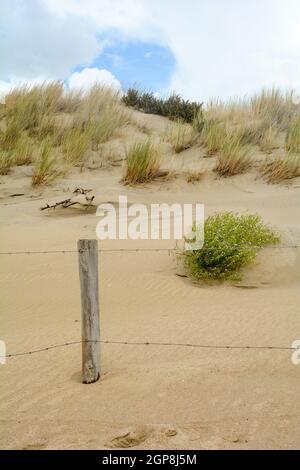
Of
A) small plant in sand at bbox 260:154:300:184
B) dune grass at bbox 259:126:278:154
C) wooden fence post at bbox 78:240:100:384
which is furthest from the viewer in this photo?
dune grass at bbox 259:126:278:154

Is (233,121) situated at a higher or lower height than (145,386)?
higher

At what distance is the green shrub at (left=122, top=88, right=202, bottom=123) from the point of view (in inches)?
701

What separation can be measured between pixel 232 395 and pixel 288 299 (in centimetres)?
274

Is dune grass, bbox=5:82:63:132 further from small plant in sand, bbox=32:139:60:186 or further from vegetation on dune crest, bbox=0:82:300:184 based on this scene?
small plant in sand, bbox=32:139:60:186

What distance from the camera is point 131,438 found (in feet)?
11.6

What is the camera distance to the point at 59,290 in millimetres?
7230

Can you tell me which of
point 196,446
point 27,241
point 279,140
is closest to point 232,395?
point 196,446

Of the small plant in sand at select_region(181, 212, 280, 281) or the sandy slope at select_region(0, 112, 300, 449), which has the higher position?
the small plant in sand at select_region(181, 212, 280, 281)

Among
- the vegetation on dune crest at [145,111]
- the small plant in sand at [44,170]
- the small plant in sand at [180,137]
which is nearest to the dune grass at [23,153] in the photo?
the vegetation on dune crest at [145,111]

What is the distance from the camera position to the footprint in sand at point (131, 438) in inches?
137

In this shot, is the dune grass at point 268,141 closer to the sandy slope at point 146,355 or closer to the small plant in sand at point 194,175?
the small plant in sand at point 194,175

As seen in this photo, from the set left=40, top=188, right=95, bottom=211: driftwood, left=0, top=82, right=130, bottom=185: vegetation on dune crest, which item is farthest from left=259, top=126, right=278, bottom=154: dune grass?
left=40, top=188, right=95, bottom=211: driftwood

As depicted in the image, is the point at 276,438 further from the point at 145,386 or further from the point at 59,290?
the point at 59,290

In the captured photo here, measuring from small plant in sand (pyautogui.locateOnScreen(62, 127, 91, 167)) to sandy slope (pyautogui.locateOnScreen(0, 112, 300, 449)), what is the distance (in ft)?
13.5
